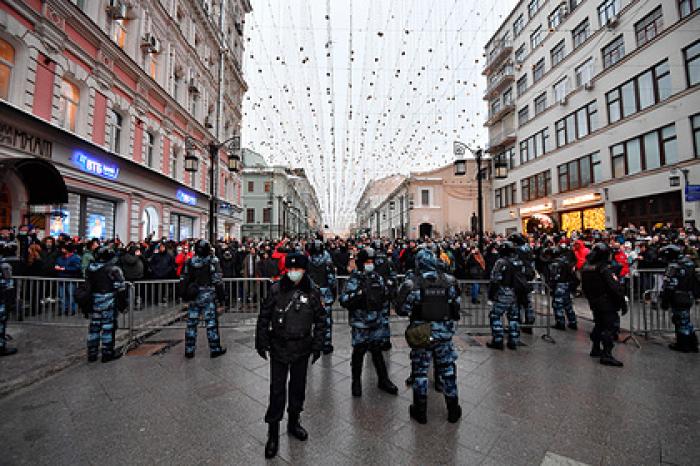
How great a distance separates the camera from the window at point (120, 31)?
1384 cm

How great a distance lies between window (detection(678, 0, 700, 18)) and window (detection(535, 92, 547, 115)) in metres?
10.4

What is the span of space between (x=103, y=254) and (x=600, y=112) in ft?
88.5

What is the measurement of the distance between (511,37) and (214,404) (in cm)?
3835

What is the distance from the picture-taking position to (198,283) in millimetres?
5375

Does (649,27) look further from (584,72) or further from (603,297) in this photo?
(603,297)

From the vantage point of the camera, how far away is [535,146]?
90.0ft

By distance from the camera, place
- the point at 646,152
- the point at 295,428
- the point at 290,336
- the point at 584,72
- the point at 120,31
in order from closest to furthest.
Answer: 1. the point at 290,336
2. the point at 295,428
3. the point at 120,31
4. the point at 646,152
5. the point at 584,72

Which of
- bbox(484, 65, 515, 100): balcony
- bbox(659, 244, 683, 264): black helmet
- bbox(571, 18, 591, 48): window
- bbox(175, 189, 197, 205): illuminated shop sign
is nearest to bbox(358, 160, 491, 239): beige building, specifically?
bbox(484, 65, 515, 100): balcony

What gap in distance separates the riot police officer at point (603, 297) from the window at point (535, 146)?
25.0 metres

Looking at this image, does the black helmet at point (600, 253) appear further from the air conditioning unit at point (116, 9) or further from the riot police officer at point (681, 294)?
the air conditioning unit at point (116, 9)

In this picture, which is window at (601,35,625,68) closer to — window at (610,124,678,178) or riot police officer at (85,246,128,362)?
window at (610,124,678,178)

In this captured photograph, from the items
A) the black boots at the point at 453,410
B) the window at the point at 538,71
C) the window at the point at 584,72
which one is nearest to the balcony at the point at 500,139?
the window at the point at 538,71

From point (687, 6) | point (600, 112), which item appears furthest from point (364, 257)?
point (600, 112)

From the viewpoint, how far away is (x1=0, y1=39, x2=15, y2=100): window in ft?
30.1
